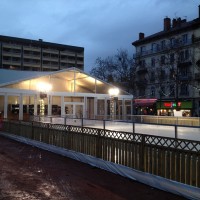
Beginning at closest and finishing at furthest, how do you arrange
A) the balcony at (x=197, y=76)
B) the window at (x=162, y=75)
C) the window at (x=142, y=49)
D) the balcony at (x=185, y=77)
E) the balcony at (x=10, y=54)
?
the balcony at (x=197, y=76) → the balcony at (x=185, y=77) → the window at (x=162, y=75) → the window at (x=142, y=49) → the balcony at (x=10, y=54)

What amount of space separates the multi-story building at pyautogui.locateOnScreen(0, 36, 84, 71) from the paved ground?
90303 millimetres

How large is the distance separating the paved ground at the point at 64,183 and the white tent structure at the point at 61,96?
16753 millimetres

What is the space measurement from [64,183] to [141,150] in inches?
83.6

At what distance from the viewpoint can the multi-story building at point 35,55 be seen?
102 meters

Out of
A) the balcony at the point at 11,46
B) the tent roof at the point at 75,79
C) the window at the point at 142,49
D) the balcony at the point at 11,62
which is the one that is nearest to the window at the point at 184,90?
the window at the point at 142,49

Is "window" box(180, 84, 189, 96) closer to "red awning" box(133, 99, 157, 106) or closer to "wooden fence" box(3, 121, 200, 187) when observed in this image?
"red awning" box(133, 99, 157, 106)

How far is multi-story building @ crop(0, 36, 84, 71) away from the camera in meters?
102

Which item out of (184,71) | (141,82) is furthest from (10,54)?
(184,71)

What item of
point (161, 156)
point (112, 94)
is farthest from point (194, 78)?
point (161, 156)

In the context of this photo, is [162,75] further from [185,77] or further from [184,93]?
[184,93]

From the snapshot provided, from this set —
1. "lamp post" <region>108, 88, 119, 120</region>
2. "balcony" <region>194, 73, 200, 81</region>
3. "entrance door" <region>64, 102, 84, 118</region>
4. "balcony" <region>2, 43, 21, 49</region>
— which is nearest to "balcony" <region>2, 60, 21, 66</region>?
"balcony" <region>2, 43, 21, 49</region>

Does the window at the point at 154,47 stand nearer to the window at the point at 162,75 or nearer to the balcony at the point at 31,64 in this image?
the window at the point at 162,75

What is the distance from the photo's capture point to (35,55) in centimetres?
10812

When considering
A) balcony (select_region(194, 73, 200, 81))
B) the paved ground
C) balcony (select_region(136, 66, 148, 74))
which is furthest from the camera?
balcony (select_region(136, 66, 148, 74))
